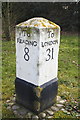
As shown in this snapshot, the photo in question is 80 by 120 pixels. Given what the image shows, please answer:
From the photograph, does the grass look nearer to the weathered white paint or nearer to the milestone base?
the milestone base

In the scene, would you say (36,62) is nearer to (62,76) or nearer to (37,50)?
(37,50)

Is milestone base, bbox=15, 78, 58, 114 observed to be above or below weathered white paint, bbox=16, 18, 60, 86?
below

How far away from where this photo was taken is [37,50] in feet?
9.98

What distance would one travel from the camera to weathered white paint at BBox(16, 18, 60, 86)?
304 centimetres

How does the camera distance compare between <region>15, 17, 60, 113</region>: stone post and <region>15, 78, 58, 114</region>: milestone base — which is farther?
<region>15, 78, 58, 114</region>: milestone base

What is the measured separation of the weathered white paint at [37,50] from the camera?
304 centimetres

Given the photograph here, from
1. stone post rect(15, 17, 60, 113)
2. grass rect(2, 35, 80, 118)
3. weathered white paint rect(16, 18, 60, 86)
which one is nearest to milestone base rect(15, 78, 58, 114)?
stone post rect(15, 17, 60, 113)

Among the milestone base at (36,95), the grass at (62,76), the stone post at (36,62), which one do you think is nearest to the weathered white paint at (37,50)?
the stone post at (36,62)

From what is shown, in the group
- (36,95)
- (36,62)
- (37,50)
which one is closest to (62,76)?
(36,95)

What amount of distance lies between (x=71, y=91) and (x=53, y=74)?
1.15 metres

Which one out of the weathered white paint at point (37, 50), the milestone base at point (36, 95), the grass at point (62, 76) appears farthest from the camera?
the grass at point (62, 76)

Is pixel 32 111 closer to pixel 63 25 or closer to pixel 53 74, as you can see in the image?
pixel 53 74

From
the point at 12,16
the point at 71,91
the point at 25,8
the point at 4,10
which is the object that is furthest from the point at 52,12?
the point at 71,91

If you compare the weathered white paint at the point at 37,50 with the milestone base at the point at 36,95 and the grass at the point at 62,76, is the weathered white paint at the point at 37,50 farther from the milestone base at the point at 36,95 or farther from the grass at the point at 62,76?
the grass at the point at 62,76
